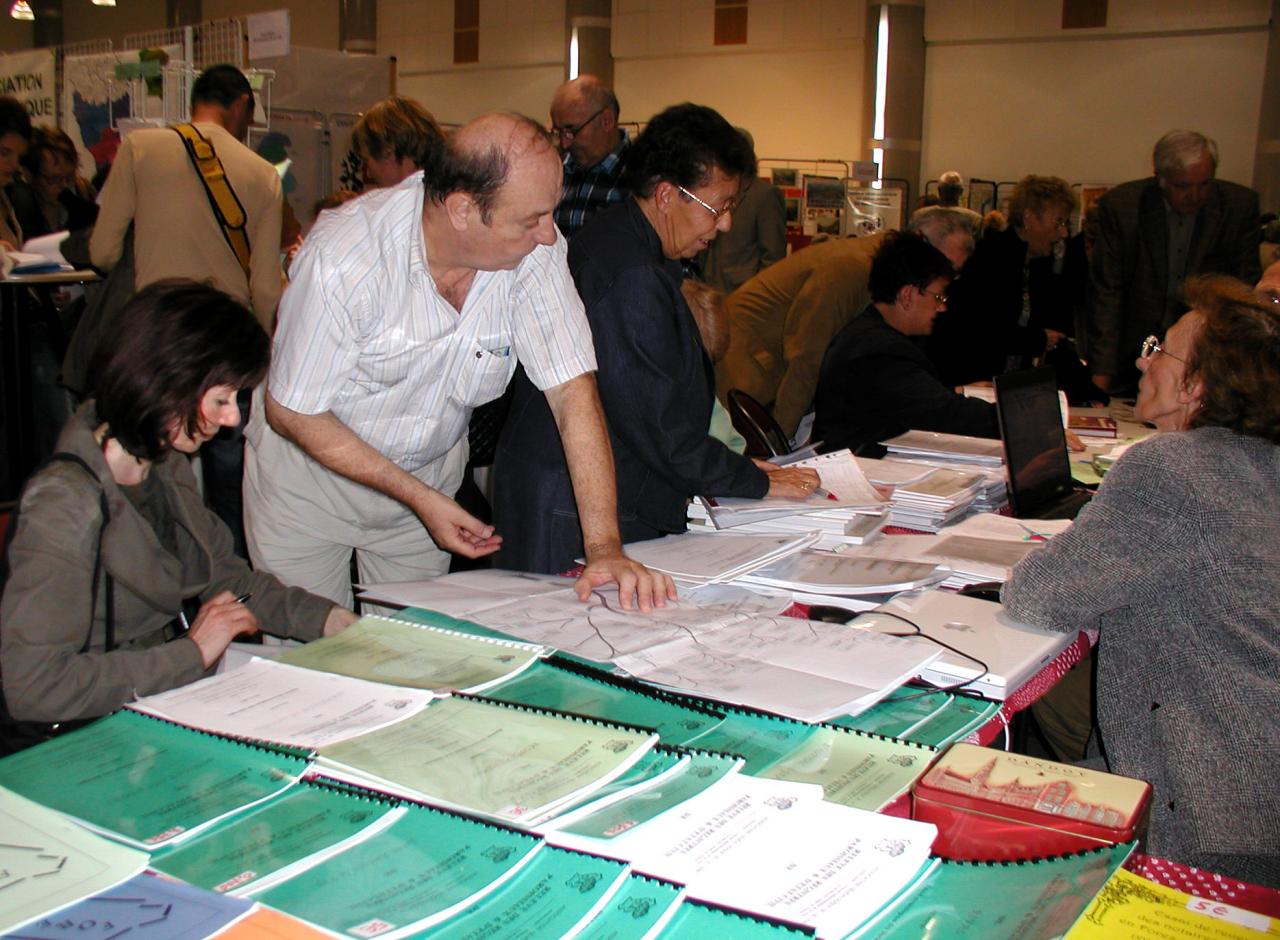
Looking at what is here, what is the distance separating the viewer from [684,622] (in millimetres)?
1698

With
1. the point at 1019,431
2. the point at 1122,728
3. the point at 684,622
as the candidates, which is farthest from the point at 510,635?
the point at 1019,431

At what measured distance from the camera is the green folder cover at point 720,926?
91 cm

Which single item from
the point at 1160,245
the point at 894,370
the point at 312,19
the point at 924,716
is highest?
the point at 312,19

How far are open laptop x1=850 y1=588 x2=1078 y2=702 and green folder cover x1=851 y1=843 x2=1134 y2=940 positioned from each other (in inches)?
18.5

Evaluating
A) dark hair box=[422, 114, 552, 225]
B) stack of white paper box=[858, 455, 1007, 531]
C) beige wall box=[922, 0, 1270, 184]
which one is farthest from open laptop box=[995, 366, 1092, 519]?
beige wall box=[922, 0, 1270, 184]

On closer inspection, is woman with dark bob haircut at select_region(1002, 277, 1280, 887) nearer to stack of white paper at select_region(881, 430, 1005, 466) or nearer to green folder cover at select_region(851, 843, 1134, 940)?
green folder cover at select_region(851, 843, 1134, 940)

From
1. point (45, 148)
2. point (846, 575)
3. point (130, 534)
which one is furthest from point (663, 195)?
point (45, 148)

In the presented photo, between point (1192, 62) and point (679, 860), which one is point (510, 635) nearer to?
point (679, 860)

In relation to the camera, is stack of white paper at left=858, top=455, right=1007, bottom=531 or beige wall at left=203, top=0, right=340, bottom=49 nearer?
stack of white paper at left=858, top=455, right=1007, bottom=531

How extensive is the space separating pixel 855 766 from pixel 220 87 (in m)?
3.56

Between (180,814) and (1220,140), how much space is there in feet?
36.0

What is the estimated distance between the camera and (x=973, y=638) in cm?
170

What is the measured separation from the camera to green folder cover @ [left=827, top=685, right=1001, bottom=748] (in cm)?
137

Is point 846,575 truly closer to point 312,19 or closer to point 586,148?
point 586,148
